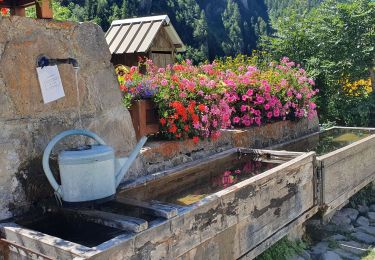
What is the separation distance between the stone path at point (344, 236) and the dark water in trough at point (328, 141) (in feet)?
2.84

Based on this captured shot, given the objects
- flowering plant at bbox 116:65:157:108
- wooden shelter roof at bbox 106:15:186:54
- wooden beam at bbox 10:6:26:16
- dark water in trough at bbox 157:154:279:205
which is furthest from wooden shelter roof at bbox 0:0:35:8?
wooden shelter roof at bbox 106:15:186:54

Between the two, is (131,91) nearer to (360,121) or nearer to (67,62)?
(67,62)

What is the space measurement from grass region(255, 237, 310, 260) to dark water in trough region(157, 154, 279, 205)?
0.68 m

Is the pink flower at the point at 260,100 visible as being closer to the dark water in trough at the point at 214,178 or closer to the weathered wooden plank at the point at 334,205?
the dark water in trough at the point at 214,178

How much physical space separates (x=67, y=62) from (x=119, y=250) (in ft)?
4.94

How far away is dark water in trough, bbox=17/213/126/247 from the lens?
8.16 ft

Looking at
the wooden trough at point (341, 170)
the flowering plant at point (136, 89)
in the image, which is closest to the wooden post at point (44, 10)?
the flowering plant at point (136, 89)

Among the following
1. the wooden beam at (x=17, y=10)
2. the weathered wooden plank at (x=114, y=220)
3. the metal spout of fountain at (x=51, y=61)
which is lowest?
the weathered wooden plank at (x=114, y=220)

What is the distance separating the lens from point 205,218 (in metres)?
2.84

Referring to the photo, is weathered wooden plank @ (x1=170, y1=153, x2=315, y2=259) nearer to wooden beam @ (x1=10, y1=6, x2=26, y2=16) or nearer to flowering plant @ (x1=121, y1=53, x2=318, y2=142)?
flowering plant @ (x1=121, y1=53, x2=318, y2=142)

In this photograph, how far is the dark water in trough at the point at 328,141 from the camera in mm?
5730

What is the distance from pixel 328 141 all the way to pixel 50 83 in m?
4.48

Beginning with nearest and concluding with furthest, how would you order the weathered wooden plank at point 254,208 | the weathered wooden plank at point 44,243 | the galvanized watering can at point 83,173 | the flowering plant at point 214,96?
the weathered wooden plank at point 44,243 → the galvanized watering can at point 83,173 → the weathered wooden plank at point 254,208 → the flowering plant at point 214,96

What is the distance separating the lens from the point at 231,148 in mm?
4895
